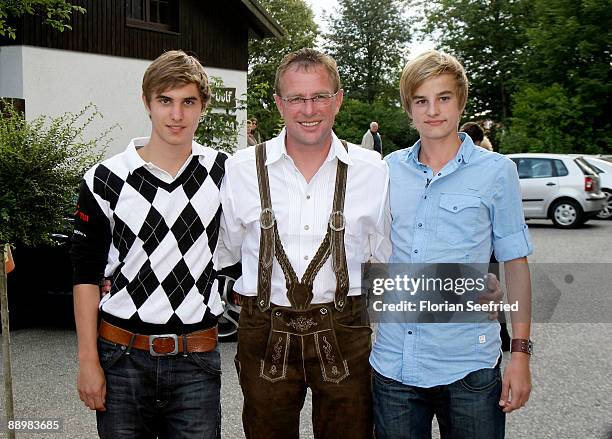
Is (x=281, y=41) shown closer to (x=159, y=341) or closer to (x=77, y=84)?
(x=77, y=84)

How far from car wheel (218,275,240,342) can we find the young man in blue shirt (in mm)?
4115

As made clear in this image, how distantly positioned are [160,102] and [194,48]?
60.6 feet

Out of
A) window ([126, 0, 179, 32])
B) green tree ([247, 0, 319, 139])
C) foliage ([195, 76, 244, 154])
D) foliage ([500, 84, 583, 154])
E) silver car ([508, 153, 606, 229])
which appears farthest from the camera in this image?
green tree ([247, 0, 319, 139])

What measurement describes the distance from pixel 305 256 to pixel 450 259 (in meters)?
0.51

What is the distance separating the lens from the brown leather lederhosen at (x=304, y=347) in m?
2.84

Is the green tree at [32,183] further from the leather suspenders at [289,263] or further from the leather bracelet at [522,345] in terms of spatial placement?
the leather bracelet at [522,345]

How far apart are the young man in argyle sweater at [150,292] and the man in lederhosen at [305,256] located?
15cm

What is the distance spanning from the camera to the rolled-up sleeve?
9.01 feet

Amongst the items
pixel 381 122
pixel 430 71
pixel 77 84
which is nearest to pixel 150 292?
pixel 430 71

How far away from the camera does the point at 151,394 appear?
9.30 ft

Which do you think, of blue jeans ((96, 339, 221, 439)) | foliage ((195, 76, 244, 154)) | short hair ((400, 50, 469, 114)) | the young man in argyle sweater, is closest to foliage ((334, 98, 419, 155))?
foliage ((195, 76, 244, 154))

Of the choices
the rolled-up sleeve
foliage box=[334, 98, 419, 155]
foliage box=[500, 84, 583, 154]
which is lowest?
the rolled-up sleeve

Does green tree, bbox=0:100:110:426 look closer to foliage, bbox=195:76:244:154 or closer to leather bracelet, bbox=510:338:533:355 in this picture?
leather bracelet, bbox=510:338:533:355

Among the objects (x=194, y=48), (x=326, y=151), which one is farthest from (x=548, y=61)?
(x=326, y=151)
